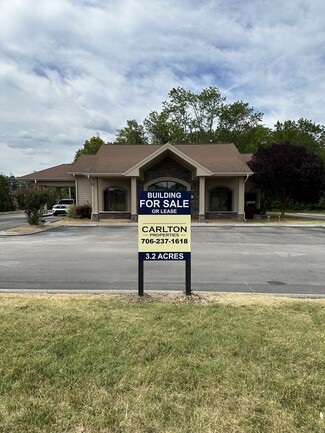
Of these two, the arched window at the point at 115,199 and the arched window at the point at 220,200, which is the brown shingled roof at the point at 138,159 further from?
the arched window at the point at 220,200

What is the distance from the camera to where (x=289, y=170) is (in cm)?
2434

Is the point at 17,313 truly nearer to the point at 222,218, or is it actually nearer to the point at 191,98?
the point at 222,218

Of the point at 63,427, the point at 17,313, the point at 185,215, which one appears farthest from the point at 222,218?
the point at 63,427

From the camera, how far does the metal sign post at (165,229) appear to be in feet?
18.5

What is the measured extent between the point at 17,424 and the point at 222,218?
23223 mm

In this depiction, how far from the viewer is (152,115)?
5172 centimetres

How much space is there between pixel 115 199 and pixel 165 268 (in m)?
17.9

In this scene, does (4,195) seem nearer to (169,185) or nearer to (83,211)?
(83,211)

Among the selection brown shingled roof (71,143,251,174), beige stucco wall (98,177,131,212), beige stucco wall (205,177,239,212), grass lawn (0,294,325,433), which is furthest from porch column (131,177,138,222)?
grass lawn (0,294,325,433)

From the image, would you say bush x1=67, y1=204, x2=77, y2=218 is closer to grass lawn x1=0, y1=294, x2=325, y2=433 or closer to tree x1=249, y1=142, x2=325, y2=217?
tree x1=249, y1=142, x2=325, y2=217

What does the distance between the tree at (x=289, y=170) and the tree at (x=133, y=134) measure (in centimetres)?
3002

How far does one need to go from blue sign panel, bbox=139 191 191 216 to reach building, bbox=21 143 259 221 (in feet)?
57.3

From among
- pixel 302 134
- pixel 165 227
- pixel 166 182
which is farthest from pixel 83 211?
pixel 302 134

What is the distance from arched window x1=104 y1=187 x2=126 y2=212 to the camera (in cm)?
2548
